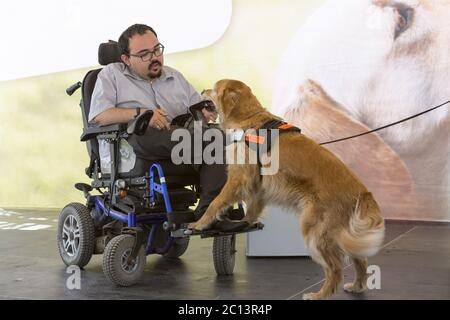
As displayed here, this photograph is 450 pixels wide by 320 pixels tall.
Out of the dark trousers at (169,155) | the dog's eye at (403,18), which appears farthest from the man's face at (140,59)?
the dog's eye at (403,18)

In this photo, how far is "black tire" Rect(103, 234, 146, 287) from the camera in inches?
107

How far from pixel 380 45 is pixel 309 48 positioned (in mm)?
580

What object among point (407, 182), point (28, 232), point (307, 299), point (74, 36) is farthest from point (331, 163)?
point (74, 36)

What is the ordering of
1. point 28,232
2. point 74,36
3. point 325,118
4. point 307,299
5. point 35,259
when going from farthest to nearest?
point 74,36
point 325,118
point 28,232
point 35,259
point 307,299

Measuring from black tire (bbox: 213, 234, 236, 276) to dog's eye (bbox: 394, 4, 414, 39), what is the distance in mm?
2539

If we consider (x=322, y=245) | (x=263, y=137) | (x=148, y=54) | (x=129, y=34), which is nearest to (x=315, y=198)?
(x=322, y=245)

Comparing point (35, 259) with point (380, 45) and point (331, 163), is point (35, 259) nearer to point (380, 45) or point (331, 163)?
point (331, 163)

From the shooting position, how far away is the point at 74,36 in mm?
5910

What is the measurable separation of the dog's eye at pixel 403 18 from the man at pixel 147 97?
2178mm

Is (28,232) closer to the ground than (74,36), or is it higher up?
closer to the ground

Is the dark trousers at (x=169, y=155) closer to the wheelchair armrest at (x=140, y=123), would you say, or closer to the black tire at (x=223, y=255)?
the wheelchair armrest at (x=140, y=123)

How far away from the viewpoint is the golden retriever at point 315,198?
2428 millimetres

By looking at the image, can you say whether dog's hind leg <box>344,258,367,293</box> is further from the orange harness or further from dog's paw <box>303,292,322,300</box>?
the orange harness

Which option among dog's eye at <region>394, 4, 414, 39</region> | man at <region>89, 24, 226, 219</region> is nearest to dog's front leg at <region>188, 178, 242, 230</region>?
man at <region>89, 24, 226, 219</region>
